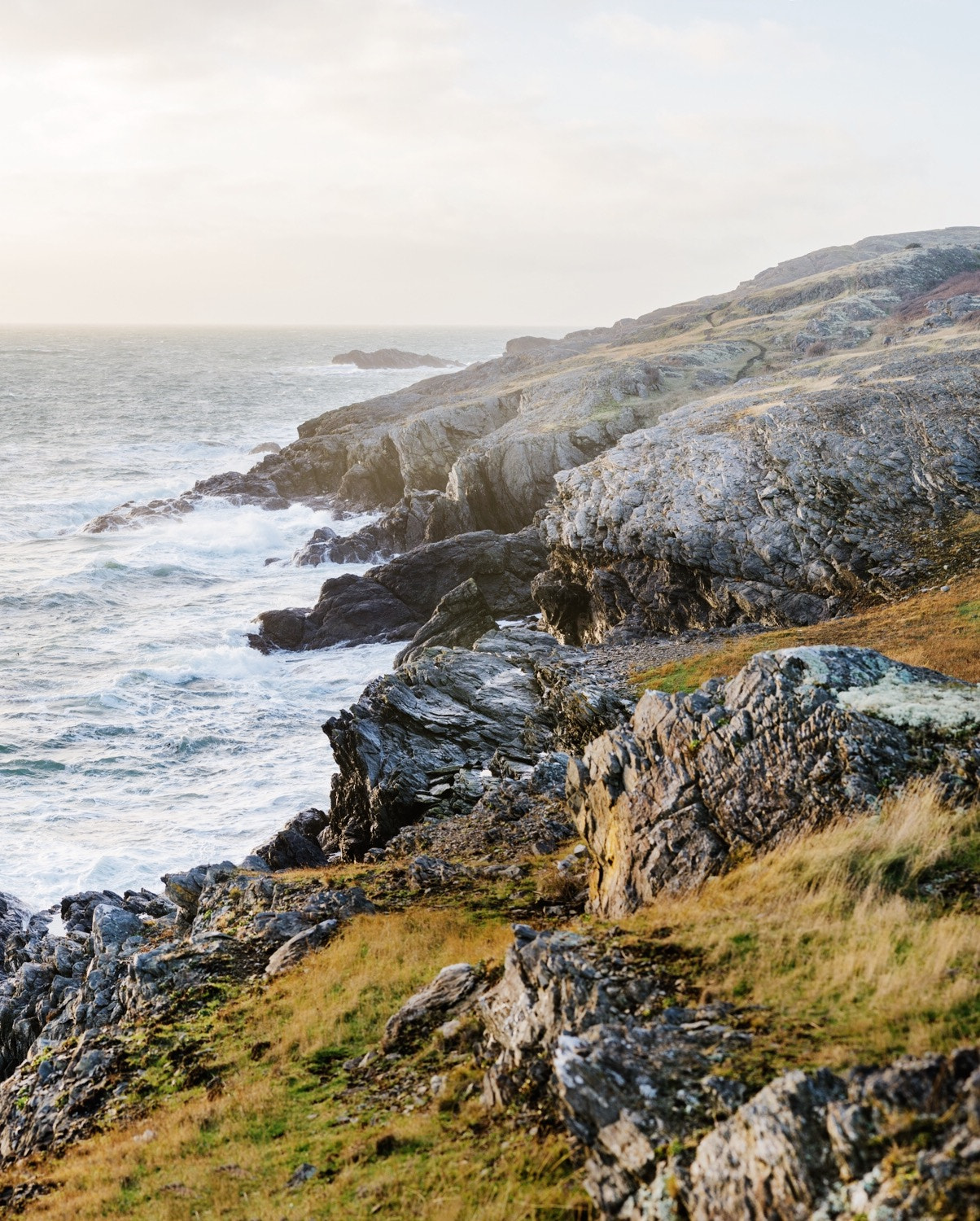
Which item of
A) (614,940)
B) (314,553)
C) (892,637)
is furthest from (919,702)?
(314,553)

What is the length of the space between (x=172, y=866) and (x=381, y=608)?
23445 millimetres

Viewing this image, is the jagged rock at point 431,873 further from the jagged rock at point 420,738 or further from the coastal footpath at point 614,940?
the jagged rock at point 420,738

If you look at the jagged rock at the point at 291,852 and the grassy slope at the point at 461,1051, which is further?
the jagged rock at the point at 291,852

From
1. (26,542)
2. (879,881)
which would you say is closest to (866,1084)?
(879,881)

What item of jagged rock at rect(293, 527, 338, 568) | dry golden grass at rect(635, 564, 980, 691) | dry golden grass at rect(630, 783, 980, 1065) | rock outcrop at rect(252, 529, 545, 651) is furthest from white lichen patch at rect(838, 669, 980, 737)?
jagged rock at rect(293, 527, 338, 568)

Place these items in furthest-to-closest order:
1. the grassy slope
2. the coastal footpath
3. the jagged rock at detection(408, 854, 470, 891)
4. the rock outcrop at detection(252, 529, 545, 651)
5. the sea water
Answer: the rock outcrop at detection(252, 529, 545, 651)
the sea water
the jagged rock at detection(408, 854, 470, 891)
the grassy slope
the coastal footpath

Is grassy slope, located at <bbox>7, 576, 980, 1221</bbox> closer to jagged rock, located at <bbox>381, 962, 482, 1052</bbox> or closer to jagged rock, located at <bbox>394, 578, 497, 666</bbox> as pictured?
jagged rock, located at <bbox>381, 962, 482, 1052</bbox>

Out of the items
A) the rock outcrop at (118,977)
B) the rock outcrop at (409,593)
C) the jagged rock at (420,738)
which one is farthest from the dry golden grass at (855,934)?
the rock outcrop at (409,593)

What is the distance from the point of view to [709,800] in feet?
44.1

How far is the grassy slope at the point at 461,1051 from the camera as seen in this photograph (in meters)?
7.92

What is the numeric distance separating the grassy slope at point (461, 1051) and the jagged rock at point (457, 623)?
26543 millimetres

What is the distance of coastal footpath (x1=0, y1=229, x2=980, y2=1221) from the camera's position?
7.32 metres

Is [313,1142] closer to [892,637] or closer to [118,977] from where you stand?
[118,977]

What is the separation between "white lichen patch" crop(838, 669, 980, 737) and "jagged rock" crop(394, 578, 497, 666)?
27.7 metres
